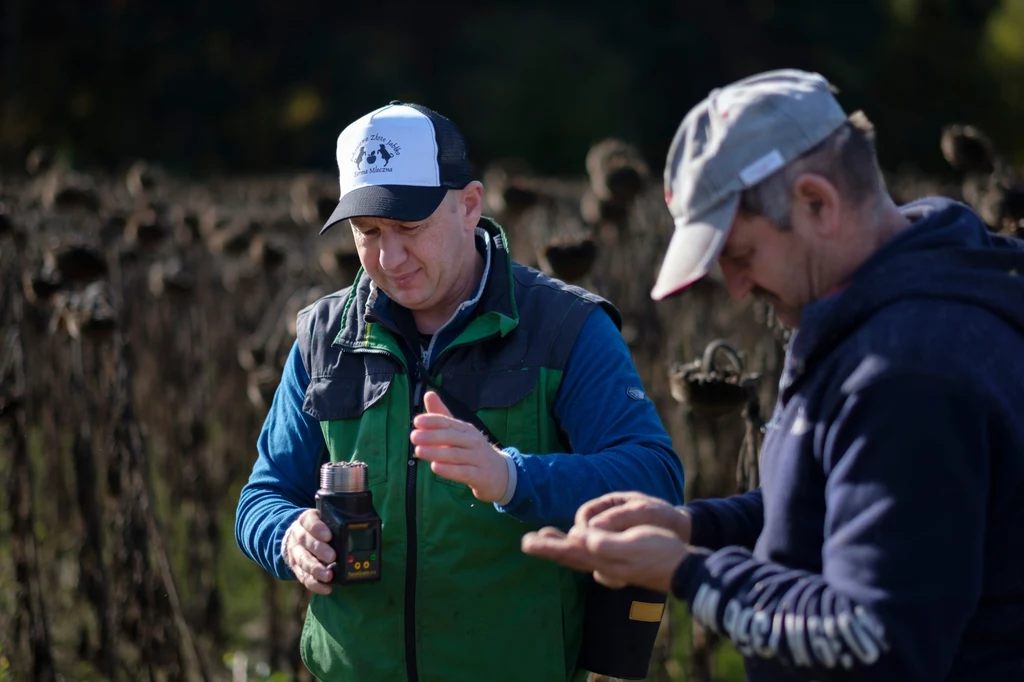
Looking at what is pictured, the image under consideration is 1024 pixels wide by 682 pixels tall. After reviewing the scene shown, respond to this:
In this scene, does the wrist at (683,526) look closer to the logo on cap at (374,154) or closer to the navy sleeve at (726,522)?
the navy sleeve at (726,522)

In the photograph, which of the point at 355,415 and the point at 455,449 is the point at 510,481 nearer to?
the point at 455,449

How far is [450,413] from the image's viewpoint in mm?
2705

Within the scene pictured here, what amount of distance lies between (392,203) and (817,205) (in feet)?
3.73

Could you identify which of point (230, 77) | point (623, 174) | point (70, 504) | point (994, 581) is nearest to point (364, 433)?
point (994, 581)

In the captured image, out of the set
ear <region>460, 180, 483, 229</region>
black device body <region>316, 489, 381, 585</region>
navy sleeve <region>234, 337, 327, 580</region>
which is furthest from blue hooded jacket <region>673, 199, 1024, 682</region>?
navy sleeve <region>234, 337, 327, 580</region>

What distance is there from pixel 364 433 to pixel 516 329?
42 cm

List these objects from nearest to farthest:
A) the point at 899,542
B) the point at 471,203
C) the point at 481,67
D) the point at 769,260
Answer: the point at 899,542 < the point at 769,260 < the point at 471,203 < the point at 481,67

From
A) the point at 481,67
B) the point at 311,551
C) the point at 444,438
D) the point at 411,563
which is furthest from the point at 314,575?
the point at 481,67

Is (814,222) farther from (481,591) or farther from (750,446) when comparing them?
(750,446)

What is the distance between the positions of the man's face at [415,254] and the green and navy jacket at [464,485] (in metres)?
0.08

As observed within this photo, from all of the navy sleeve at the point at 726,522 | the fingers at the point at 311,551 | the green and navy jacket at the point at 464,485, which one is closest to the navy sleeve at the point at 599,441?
the green and navy jacket at the point at 464,485

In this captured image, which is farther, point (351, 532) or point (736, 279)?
point (351, 532)

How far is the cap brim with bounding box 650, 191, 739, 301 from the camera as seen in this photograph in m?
2.05

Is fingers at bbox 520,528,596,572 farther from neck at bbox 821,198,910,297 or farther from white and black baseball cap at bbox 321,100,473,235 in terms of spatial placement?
white and black baseball cap at bbox 321,100,473,235
